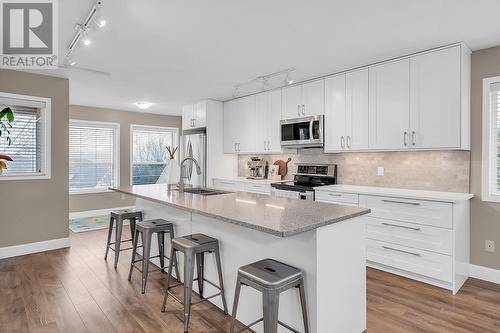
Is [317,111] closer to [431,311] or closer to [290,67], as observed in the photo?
[290,67]

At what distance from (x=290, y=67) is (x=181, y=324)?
10.1 feet

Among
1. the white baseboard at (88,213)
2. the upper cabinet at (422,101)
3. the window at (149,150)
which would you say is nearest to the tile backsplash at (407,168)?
the upper cabinet at (422,101)

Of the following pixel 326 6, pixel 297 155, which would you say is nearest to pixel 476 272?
pixel 297 155

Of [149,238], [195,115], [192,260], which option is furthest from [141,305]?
[195,115]

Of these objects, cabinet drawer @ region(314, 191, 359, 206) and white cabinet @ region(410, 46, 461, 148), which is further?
cabinet drawer @ region(314, 191, 359, 206)

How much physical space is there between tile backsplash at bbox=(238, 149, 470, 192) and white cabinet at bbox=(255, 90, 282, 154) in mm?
652

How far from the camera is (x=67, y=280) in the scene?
3127mm

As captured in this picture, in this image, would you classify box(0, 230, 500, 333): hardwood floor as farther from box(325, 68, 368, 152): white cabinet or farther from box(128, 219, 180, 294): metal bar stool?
box(325, 68, 368, 152): white cabinet

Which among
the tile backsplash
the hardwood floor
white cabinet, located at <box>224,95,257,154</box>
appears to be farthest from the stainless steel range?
the hardwood floor

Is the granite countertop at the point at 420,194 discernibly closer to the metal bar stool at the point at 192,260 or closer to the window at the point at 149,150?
the metal bar stool at the point at 192,260

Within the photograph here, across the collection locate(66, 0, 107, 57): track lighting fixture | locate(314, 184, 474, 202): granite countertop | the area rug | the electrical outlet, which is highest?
locate(66, 0, 107, 57): track lighting fixture

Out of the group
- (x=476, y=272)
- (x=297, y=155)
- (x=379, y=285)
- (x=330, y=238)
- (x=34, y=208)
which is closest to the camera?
(x=330, y=238)

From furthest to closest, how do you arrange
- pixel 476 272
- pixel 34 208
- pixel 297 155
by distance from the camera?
1. pixel 297 155
2. pixel 34 208
3. pixel 476 272

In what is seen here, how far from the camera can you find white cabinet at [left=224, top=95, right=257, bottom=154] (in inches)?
209
